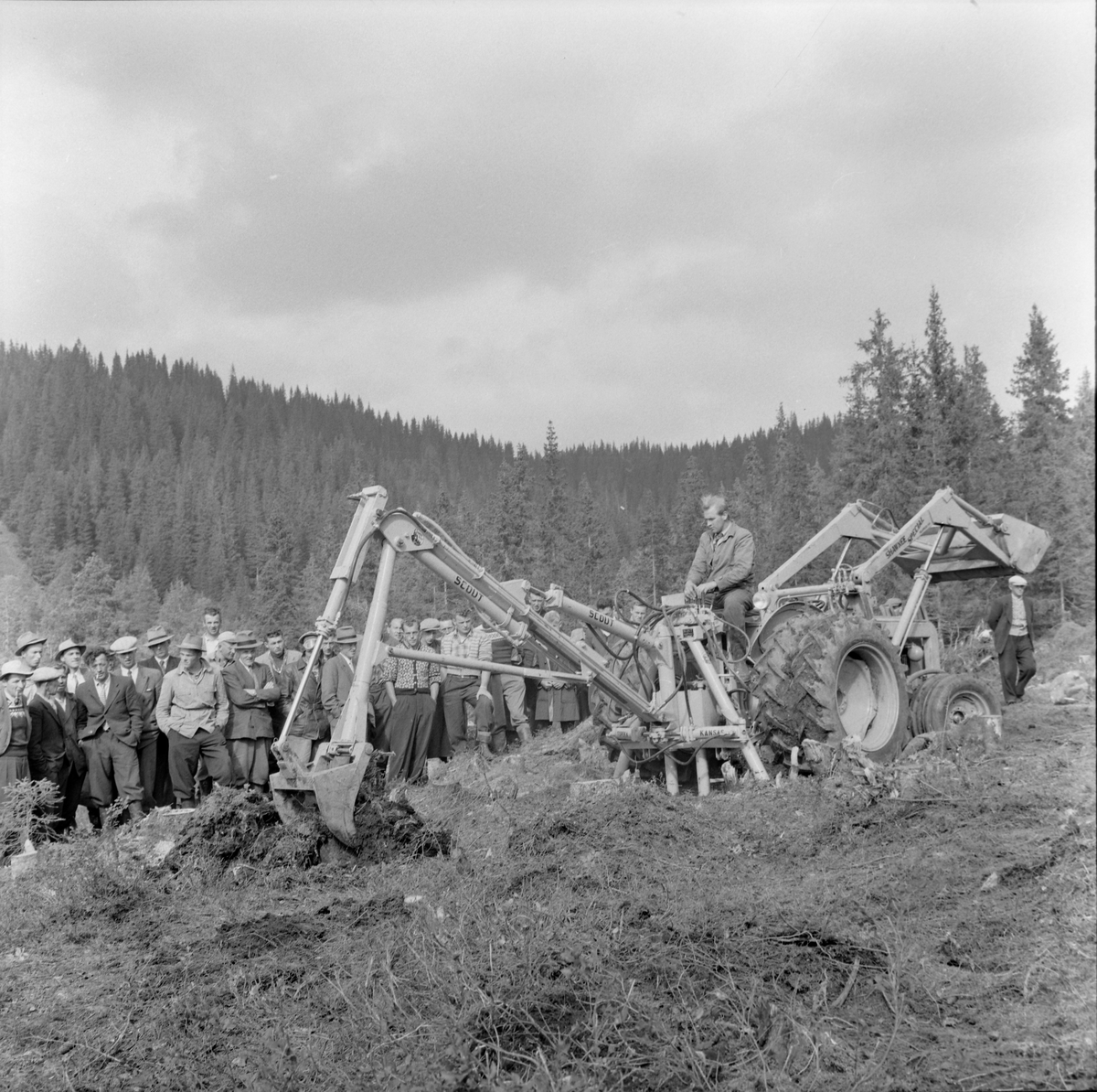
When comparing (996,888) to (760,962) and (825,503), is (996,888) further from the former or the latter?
(825,503)

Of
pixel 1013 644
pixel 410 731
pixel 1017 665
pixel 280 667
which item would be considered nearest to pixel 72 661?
pixel 280 667

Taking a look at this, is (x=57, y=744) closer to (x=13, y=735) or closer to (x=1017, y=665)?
(x=13, y=735)

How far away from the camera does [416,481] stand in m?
145

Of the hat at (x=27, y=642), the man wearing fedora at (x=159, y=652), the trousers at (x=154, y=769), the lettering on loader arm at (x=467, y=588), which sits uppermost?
the lettering on loader arm at (x=467, y=588)

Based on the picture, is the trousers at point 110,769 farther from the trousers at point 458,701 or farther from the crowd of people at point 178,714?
the trousers at point 458,701

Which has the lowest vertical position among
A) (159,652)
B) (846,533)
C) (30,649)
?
(159,652)

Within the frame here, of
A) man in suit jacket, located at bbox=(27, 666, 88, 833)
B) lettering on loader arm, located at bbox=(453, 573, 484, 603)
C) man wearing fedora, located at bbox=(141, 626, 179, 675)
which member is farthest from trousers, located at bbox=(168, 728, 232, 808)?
lettering on loader arm, located at bbox=(453, 573, 484, 603)

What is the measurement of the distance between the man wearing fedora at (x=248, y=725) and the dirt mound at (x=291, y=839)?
437cm

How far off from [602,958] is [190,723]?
772 cm

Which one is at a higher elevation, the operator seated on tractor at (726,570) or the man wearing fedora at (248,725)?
the operator seated on tractor at (726,570)

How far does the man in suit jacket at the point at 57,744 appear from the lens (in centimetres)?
1026

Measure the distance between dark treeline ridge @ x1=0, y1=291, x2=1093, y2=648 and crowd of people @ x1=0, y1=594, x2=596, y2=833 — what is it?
158 inches

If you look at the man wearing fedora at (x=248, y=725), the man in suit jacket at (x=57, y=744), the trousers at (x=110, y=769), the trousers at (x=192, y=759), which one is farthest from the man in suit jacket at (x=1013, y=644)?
the man in suit jacket at (x=57, y=744)

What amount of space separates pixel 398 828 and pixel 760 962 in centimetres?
318
